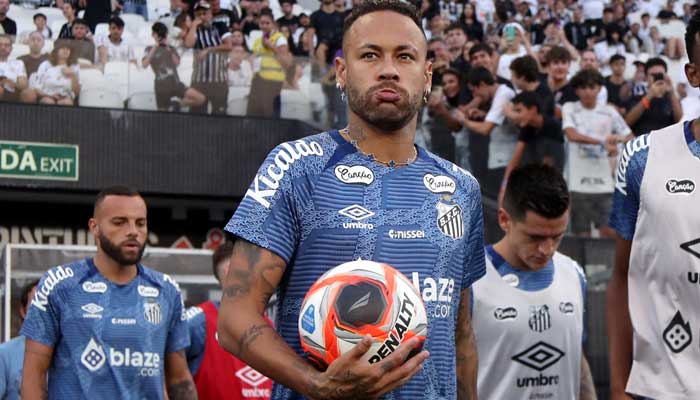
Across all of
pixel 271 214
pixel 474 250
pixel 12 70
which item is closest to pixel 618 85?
pixel 12 70

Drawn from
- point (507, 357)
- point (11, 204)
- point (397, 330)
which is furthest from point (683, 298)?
point (11, 204)

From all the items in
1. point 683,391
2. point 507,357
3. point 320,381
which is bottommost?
point 507,357

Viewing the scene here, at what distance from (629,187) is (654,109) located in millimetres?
10293

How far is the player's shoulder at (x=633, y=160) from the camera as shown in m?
4.38

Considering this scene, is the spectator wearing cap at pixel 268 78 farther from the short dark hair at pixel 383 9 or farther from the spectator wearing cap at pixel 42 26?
the short dark hair at pixel 383 9

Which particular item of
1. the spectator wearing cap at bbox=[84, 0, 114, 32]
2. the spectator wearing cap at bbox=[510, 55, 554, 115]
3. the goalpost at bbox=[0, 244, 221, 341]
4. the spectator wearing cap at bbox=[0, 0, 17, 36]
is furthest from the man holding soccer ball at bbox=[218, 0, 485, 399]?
the spectator wearing cap at bbox=[84, 0, 114, 32]

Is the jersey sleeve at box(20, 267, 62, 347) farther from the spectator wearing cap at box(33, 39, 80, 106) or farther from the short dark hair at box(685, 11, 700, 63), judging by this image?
the spectator wearing cap at box(33, 39, 80, 106)

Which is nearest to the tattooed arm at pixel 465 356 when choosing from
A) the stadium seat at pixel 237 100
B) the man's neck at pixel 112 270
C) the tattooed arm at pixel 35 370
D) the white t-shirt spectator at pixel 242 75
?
the tattooed arm at pixel 35 370

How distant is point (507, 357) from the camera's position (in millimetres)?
6426

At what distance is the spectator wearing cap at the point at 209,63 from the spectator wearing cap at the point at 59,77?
1.30m

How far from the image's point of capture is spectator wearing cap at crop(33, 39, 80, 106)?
13648 mm

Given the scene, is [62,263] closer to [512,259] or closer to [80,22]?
[80,22]

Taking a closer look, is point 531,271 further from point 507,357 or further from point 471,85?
point 471,85

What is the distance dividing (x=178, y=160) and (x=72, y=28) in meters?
2.43
